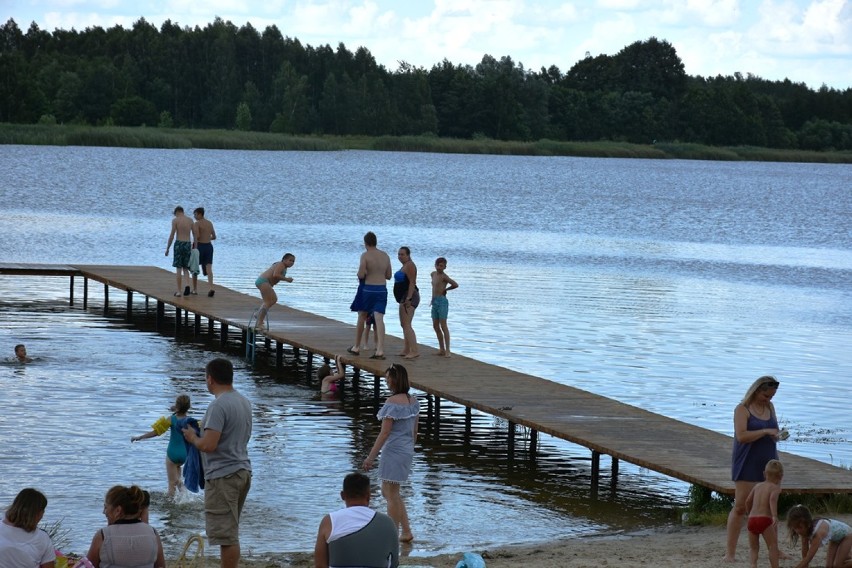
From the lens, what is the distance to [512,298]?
3050cm

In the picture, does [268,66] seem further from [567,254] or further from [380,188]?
[567,254]

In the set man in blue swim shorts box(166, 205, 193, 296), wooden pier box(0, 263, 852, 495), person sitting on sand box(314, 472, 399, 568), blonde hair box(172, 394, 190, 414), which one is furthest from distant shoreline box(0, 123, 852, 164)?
person sitting on sand box(314, 472, 399, 568)

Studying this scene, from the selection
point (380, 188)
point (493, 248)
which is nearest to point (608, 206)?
point (380, 188)

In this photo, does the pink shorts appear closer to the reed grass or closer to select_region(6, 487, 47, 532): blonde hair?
the reed grass

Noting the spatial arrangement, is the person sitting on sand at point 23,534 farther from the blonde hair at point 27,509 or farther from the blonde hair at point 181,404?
the blonde hair at point 181,404

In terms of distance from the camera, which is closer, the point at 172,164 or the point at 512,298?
the point at 512,298

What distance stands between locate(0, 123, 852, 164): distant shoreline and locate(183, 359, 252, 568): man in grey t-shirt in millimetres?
89725

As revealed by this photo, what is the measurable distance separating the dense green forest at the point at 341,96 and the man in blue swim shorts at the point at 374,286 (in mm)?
104841

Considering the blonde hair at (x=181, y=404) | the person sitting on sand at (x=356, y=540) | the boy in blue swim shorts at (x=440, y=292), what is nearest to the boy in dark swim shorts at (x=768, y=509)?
the person sitting on sand at (x=356, y=540)

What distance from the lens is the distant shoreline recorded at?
10150 centimetres

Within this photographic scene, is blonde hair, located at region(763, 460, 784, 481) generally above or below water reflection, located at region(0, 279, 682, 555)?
above

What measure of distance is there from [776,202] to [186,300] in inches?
2353

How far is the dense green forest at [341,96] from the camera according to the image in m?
123

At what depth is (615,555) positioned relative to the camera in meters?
10.9
